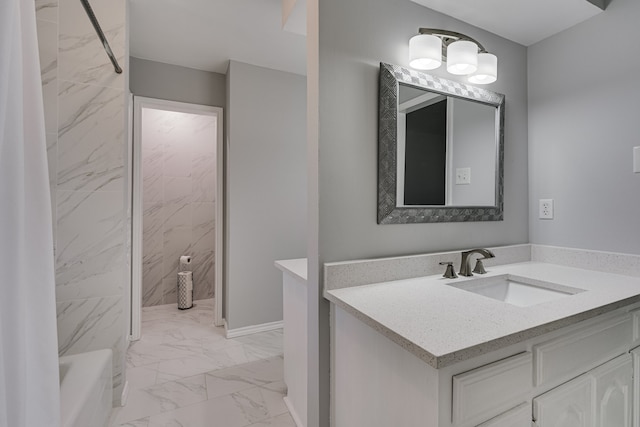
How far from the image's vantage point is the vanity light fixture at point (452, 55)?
1327mm

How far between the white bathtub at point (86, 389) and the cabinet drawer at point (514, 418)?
1.42 m

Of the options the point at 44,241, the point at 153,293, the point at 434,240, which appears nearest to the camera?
the point at 44,241

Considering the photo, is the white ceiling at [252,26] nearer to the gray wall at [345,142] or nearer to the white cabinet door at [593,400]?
the gray wall at [345,142]

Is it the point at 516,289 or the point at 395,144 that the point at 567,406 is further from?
the point at 395,144

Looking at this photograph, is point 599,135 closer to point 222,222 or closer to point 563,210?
point 563,210

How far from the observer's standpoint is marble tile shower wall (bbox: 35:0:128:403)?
5.46ft

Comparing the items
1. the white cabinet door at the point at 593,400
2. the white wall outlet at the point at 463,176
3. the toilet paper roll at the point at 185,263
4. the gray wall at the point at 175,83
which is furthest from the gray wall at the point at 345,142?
the toilet paper roll at the point at 185,263

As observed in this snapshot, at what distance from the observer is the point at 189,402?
1812 mm

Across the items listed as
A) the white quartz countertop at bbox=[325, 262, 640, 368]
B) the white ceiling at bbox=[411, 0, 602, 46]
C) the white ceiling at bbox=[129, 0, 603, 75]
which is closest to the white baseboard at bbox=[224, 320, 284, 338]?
the white quartz countertop at bbox=[325, 262, 640, 368]

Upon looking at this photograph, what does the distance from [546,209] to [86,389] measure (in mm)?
2524

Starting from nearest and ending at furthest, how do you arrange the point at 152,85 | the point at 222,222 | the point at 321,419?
1. the point at 321,419
2. the point at 152,85
3. the point at 222,222

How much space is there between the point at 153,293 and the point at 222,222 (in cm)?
151

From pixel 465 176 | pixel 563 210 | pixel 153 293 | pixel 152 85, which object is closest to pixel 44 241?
pixel 465 176

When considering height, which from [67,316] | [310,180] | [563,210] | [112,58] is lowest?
[67,316]
